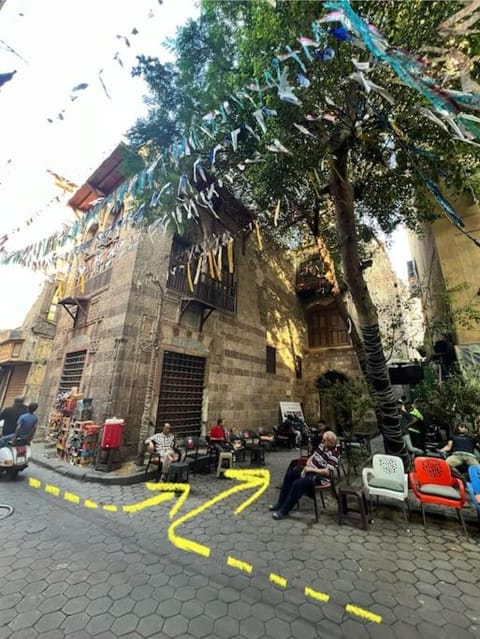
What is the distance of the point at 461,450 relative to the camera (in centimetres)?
518

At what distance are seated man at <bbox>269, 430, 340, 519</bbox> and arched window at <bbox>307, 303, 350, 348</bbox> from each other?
958 centimetres

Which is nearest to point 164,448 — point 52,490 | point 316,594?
point 52,490

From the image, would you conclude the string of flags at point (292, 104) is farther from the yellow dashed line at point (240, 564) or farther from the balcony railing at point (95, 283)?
the yellow dashed line at point (240, 564)

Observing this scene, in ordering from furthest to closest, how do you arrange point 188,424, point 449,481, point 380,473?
1. point 188,424
2. point 380,473
3. point 449,481

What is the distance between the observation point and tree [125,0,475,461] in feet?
12.6

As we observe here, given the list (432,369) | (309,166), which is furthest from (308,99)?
(432,369)

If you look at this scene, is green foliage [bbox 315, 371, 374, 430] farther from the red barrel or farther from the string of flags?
the red barrel

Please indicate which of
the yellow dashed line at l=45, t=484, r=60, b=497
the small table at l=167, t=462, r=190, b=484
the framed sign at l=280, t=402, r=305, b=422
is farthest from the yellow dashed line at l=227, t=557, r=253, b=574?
the framed sign at l=280, t=402, r=305, b=422

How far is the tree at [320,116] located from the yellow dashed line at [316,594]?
382 cm

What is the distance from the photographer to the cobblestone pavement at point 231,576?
6.96 feet

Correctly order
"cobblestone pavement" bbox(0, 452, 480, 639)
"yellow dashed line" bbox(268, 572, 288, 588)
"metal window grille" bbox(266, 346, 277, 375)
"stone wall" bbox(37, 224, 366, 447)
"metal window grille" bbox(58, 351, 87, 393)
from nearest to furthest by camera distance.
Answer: "cobblestone pavement" bbox(0, 452, 480, 639), "yellow dashed line" bbox(268, 572, 288, 588), "stone wall" bbox(37, 224, 366, 447), "metal window grille" bbox(58, 351, 87, 393), "metal window grille" bbox(266, 346, 277, 375)

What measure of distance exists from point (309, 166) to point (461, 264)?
20.9 ft

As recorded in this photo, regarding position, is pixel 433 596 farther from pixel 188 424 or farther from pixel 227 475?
pixel 188 424

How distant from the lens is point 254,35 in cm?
448
